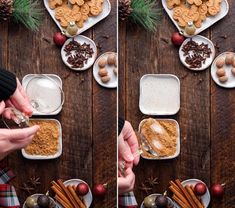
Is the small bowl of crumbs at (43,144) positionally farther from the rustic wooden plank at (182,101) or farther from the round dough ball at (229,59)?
the round dough ball at (229,59)

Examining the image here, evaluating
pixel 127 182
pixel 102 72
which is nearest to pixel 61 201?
pixel 127 182

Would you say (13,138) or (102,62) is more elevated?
(102,62)

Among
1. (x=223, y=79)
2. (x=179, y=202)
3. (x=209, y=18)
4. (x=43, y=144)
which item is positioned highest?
(x=209, y=18)

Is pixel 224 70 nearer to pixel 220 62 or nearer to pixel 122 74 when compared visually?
pixel 220 62

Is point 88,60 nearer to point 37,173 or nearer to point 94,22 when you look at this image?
point 94,22

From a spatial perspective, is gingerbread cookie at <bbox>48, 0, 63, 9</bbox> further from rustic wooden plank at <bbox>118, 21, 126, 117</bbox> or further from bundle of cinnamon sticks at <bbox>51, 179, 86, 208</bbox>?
bundle of cinnamon sticks at <bbox>51, 179, 86, 208</bbox>

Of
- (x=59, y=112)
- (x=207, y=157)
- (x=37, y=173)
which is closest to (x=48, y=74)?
(x=59, y=112)
